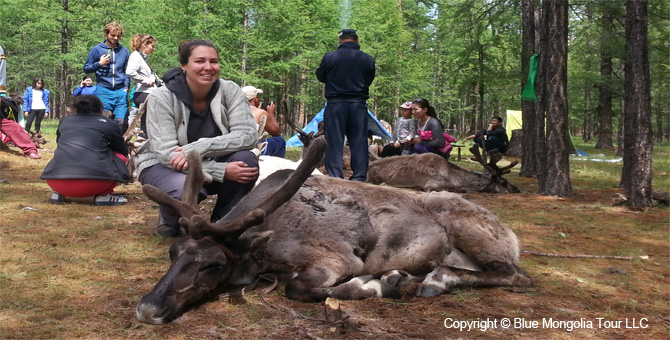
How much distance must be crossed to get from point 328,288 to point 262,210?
729 millimetres

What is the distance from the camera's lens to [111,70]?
33.5ft

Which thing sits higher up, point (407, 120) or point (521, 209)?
point (407, 120)

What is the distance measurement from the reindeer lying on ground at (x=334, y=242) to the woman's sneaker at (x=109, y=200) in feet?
13.5

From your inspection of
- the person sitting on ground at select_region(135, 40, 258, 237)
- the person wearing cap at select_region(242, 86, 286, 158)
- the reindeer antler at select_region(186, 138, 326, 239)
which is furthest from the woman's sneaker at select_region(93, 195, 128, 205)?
the reindeer antler at select_region(186, 138, 326, 239)

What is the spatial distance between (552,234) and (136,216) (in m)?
5.22

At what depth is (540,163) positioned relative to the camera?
37.6 feet

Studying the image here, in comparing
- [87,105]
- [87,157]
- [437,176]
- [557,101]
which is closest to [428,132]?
[437,176]

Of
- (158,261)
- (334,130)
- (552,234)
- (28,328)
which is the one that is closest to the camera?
(28,328)

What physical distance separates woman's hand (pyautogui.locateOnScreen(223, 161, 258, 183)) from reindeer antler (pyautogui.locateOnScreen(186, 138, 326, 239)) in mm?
780

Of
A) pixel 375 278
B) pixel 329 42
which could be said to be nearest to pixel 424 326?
pixel 375 278

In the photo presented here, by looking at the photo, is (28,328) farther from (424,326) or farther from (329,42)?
(329,42)

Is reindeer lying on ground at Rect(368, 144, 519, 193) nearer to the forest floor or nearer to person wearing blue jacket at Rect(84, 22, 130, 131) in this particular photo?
the forest floor

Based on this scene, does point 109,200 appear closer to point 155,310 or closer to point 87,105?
point 87,105

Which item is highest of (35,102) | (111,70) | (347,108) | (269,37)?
(269,37)
